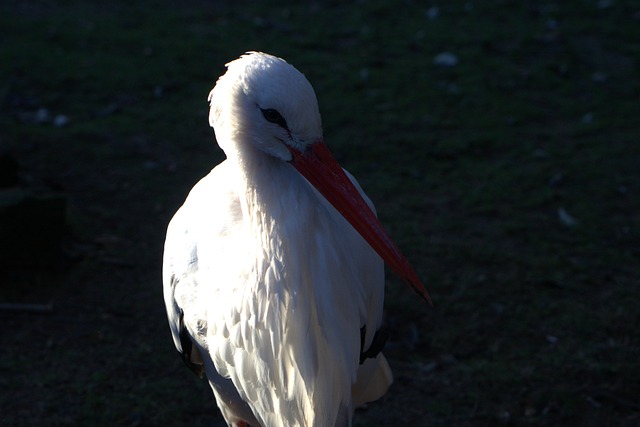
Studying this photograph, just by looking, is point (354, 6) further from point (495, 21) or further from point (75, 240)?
point (75, 240)

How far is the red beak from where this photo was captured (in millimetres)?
2131

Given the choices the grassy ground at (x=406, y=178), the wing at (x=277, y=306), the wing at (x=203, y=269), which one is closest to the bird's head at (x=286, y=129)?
the wing at (x=277, y=306)

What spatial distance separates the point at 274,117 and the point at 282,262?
38 cm

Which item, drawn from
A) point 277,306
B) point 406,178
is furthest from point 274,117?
point 406,178

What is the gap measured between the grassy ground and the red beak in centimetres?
127

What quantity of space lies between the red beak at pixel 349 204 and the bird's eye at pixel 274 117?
0.08 m

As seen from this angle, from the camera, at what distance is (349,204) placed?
2.16 m

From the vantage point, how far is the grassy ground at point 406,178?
3352 millimetres

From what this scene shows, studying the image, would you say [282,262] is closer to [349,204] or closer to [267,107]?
[349,204]

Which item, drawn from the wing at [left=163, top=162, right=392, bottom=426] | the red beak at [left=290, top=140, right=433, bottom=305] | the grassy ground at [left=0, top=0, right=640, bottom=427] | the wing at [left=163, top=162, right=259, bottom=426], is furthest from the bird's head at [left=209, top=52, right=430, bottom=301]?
the grassy ground at [left=0, top=0, right=640, bottom=427]

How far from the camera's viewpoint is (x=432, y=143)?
5172mm

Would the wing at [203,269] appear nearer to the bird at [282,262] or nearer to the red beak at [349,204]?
the bird at [282,262]

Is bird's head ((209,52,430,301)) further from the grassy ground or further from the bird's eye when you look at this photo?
the grassy ground

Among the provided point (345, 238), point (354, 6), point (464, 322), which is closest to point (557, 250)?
point (464, 322)
